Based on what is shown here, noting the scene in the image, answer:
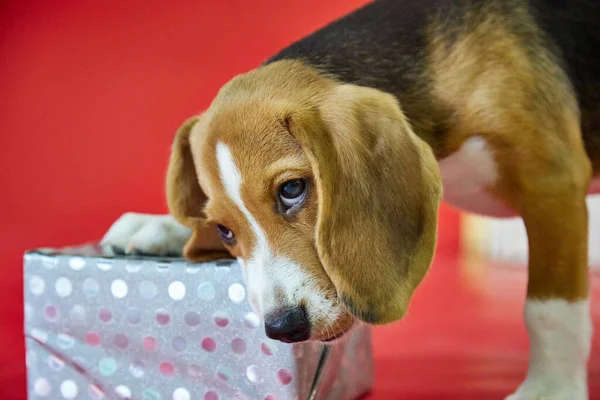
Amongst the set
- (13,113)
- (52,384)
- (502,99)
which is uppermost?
(502,99)

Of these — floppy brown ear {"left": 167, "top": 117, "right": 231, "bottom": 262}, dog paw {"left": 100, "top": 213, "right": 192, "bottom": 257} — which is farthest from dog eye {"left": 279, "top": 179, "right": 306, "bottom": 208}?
dog paw {"left": 100, "top": 213, "right": 192, "bottom": 257}

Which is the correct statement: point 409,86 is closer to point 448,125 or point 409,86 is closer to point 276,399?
point 448,125

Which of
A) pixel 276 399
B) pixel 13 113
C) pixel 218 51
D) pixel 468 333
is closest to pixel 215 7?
pixel 218 51

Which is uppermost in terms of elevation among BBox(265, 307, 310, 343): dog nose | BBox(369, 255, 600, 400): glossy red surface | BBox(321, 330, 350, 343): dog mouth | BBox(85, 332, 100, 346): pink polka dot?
BBox(265, 307, 310, 343): dog nose

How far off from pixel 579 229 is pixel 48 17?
2060mm

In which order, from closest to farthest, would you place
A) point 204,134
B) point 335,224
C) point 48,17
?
point 335,224 < point 204,134 < point 48,17

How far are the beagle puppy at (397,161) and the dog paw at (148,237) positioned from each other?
0.6 inches

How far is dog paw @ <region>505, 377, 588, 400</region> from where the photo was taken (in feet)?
3.91

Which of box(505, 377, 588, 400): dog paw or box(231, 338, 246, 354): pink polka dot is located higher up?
box(231, 338, 246, 354): pink polka dot

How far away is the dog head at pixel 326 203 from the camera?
102cm

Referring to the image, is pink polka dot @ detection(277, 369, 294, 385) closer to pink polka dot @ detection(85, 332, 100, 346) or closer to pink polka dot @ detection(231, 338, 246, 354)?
pink polka dot @ detection(231, 338, 246, 354)

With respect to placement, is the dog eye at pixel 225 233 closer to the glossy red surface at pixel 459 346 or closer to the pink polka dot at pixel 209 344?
the pink polka dot at pixel 209 344

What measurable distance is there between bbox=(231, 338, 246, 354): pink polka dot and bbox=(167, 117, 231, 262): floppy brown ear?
18cm

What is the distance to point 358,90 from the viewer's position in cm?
111
